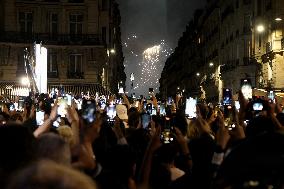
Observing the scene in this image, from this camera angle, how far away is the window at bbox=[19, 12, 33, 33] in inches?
1964

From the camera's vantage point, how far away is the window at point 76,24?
5091 cm

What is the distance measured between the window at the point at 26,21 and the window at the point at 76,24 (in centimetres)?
373

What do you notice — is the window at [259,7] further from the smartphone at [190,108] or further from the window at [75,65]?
the smartphone at [190,108]

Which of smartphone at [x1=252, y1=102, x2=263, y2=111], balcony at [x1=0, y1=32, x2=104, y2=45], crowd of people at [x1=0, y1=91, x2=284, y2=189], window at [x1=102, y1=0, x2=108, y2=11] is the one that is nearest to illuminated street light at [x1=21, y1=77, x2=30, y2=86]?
balcony at [x1=0, y1=32, x2=104, y2=45]

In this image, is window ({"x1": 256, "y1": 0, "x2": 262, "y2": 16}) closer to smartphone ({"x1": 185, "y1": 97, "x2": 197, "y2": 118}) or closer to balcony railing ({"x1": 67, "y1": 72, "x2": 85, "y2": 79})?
balcony railing ({"x1": 67, "y1": 72, "x2": 85, "y2": 79})

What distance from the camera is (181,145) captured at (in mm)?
5766

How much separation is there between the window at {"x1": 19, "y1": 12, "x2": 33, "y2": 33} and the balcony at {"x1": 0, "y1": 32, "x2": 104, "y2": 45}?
1.67 ft

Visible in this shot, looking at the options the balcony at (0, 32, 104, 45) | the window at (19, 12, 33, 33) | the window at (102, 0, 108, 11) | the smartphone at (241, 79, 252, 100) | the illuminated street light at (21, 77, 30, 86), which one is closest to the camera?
the smartphone at (241, 79, 252, 100)

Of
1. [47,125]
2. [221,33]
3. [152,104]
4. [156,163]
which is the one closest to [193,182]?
[156,163]

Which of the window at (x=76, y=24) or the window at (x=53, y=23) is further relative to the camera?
the window at (x=76, y=24)

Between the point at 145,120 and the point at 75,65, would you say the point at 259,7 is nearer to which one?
the point at 75,65

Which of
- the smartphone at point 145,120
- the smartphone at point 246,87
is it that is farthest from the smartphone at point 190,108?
the smartphone at point 145,120

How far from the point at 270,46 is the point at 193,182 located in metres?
43.0

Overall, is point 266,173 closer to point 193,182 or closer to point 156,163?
point 193,182
